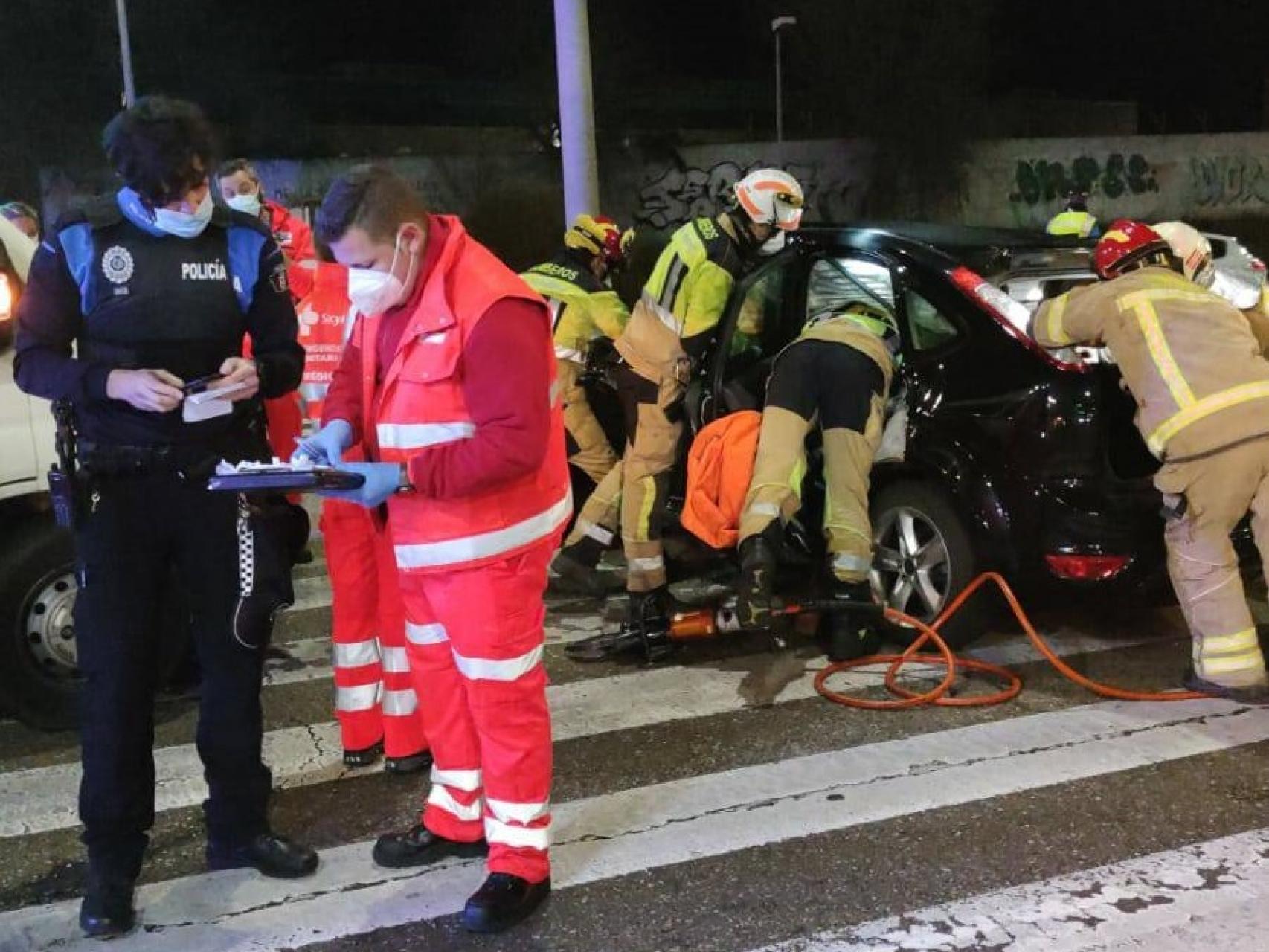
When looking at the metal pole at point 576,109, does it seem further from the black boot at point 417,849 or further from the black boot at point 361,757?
the black boot at point 417,849

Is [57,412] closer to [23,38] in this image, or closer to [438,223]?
[438,223]

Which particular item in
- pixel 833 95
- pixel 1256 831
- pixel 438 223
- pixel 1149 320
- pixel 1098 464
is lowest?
pixel 1256 831

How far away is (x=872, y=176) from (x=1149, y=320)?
21.9 m

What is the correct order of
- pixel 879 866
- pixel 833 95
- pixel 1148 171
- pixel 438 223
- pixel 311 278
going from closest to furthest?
pixel 438 223 < pixel 879 866 < pixel 311 278 < pixel 1148 171 < pixel 833 95

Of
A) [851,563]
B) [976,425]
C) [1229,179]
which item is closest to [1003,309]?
[976,425]

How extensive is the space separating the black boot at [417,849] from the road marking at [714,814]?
37 millimetres

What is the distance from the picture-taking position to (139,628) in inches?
122

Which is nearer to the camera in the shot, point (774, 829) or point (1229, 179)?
point (774, 829)

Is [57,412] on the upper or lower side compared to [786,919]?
upper

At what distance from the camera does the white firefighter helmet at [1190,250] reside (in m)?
4.77

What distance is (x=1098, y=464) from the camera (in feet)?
14.6

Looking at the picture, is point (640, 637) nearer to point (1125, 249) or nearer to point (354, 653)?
point (354, 653)

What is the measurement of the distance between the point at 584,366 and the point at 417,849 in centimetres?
323

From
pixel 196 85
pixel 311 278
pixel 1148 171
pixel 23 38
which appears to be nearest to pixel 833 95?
pixel 1148 171
